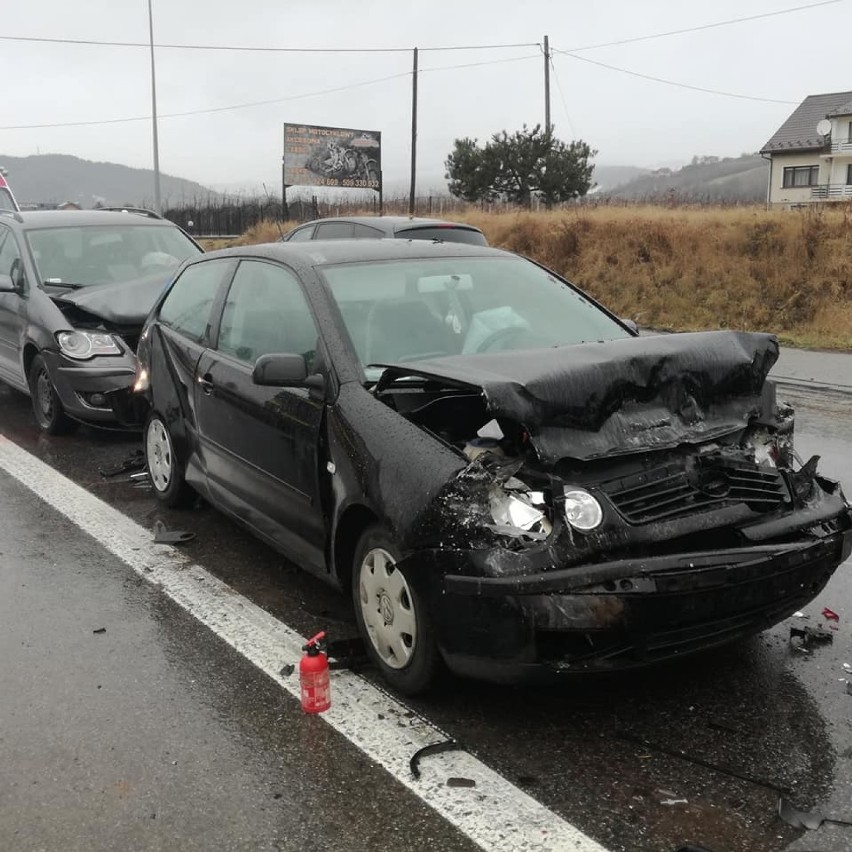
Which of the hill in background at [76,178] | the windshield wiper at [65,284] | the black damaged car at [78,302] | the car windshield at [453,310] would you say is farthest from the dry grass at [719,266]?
the hill in background at [76,178]

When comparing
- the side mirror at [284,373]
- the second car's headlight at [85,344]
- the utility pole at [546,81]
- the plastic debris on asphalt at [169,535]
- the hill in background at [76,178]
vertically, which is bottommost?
the plastic debris on asphalt at [169,535]

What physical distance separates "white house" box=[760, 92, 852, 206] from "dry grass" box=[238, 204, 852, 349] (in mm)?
40468

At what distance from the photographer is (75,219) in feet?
29.3

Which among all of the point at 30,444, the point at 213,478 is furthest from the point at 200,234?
the point at 213,478

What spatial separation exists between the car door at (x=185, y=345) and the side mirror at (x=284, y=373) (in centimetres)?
127

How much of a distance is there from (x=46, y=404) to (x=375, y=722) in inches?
221

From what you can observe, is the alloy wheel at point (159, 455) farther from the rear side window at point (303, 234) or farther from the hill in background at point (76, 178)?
the hill in background at point (76, 178)

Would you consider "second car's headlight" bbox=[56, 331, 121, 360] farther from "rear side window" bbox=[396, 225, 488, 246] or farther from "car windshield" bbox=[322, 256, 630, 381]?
"rear side window" bbox=[396, 225, 488, 246]

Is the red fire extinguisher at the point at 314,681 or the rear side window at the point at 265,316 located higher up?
the rear side window at the point at 265,316

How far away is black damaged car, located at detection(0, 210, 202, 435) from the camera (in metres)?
7.43

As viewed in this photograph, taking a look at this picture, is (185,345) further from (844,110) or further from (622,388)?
(844,110)

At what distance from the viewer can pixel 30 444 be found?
25.1 ft

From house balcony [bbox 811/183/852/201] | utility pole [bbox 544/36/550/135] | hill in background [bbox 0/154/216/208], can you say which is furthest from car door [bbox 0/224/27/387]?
hill in background [bbox 0/154/216/208]

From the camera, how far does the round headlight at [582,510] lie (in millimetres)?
3088
